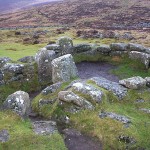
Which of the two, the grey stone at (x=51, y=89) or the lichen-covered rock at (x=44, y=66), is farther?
the lichen-covered rock at (x=44, y=66)

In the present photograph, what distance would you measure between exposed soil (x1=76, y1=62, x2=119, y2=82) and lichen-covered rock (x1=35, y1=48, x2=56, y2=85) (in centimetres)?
315

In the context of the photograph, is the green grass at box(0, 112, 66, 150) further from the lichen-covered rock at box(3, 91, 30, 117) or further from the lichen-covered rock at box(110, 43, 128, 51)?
the lichen-covered rock at box(110, 43, 128, 51)

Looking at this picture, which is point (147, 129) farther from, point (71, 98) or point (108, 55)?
point (108, 55)

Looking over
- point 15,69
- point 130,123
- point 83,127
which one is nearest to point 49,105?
point 83,127

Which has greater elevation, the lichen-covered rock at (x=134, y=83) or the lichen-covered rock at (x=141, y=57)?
the lichen-covered rock at (x=134, y=83)

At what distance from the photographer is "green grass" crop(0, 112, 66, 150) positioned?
16344 mm

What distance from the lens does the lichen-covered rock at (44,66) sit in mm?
29000

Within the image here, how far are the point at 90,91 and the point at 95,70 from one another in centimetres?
1138

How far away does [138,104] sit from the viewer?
848 inches

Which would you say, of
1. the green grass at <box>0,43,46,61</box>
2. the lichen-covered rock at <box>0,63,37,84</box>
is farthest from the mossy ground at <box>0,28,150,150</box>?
the green grass at <box>0,43,46,61</box>

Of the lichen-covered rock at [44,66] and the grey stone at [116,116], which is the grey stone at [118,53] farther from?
the grey stone at [116,116]

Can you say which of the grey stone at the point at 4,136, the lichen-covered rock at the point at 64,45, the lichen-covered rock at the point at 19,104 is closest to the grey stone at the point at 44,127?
the lichen-covered rock at the point at 19,104

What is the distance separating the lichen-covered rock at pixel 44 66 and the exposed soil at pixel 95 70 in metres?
3.15

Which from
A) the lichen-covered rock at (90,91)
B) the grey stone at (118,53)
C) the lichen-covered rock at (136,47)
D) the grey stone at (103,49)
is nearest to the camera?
the lichen-covered rock at (90,91)
